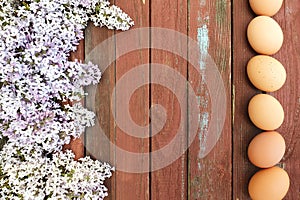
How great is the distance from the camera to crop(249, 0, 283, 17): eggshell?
1.74 meters

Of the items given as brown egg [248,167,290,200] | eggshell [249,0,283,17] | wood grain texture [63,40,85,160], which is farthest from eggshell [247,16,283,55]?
wood grain texture [63,40,85,160]

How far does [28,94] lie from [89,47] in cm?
26

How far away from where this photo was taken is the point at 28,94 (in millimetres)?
1673

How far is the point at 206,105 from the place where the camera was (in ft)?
5.95

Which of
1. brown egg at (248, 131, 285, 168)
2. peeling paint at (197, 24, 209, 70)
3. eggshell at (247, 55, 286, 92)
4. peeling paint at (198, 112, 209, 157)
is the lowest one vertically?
brown egg at (248, 131, 285, 168)

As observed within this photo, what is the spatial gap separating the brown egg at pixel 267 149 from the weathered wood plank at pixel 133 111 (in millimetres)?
357

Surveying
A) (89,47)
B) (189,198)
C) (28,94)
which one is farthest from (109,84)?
(189,198)

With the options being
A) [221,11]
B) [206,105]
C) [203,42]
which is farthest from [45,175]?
[221,11]

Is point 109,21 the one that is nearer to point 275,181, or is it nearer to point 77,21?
point 77,21

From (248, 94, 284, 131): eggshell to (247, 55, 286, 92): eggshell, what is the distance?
4 centimetres

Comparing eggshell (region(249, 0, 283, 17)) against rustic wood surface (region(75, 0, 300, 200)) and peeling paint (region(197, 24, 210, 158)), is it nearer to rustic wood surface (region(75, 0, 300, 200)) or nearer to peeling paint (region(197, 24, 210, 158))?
rustic wood surface (region(75, 0, 300, 200))

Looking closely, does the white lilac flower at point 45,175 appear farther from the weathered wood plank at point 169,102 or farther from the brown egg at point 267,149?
the brown egg at point 267,149

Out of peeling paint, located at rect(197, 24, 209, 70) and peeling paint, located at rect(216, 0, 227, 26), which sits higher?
peeling paint, located at rect(216, 0, 227, 26)

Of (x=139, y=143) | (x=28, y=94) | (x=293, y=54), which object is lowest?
(x=139, y=143)
